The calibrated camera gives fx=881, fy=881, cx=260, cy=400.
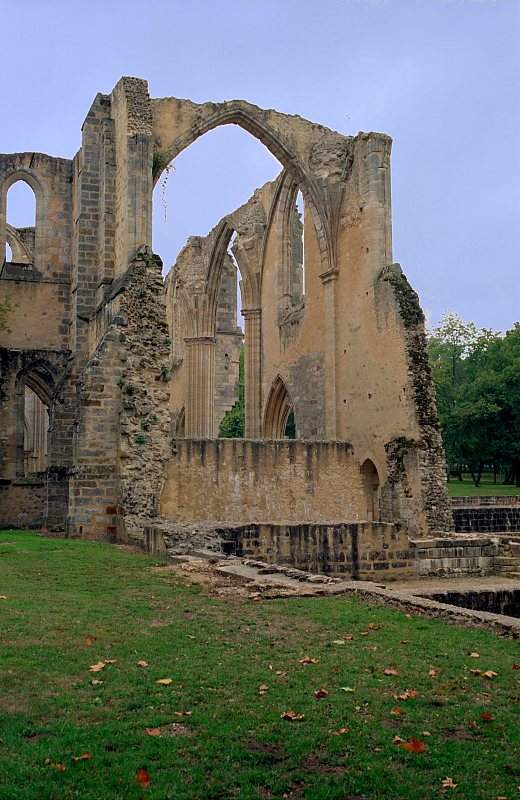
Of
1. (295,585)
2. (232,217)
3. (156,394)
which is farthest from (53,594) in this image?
(232,217)

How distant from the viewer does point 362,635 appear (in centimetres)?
680

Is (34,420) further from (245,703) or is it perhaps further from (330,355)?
(245,703)

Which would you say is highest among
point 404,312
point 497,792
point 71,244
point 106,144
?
point 106,144

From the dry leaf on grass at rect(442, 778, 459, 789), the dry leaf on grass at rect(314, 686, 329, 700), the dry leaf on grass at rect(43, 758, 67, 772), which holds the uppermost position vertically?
the dry leaf on grass at rect(314, 686, 329, 700)

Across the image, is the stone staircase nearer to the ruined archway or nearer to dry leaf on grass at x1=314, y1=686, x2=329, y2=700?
dry leaf on grass at x1=314, y1=686, x2=329, y2=700

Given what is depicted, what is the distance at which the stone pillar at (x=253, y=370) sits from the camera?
27.1 m

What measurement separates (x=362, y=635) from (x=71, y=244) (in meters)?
17.6

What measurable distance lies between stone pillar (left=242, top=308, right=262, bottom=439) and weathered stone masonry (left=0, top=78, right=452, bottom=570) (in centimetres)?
120

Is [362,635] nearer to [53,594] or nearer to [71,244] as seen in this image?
[53,594]

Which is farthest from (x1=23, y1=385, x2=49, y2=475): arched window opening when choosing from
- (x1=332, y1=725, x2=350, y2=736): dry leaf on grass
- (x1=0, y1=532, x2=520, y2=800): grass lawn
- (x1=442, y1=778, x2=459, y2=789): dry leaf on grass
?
(x1=442, y1=778, x2=459, y2=789): dry leaf on grass

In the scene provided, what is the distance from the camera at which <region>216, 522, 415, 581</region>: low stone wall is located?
12992 millimetres

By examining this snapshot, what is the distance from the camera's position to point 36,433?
29531mm

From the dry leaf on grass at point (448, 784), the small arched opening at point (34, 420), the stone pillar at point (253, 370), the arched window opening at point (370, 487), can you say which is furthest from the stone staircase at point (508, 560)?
the stone pillar at point (253, 370)

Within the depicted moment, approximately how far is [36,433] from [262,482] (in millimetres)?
13328
